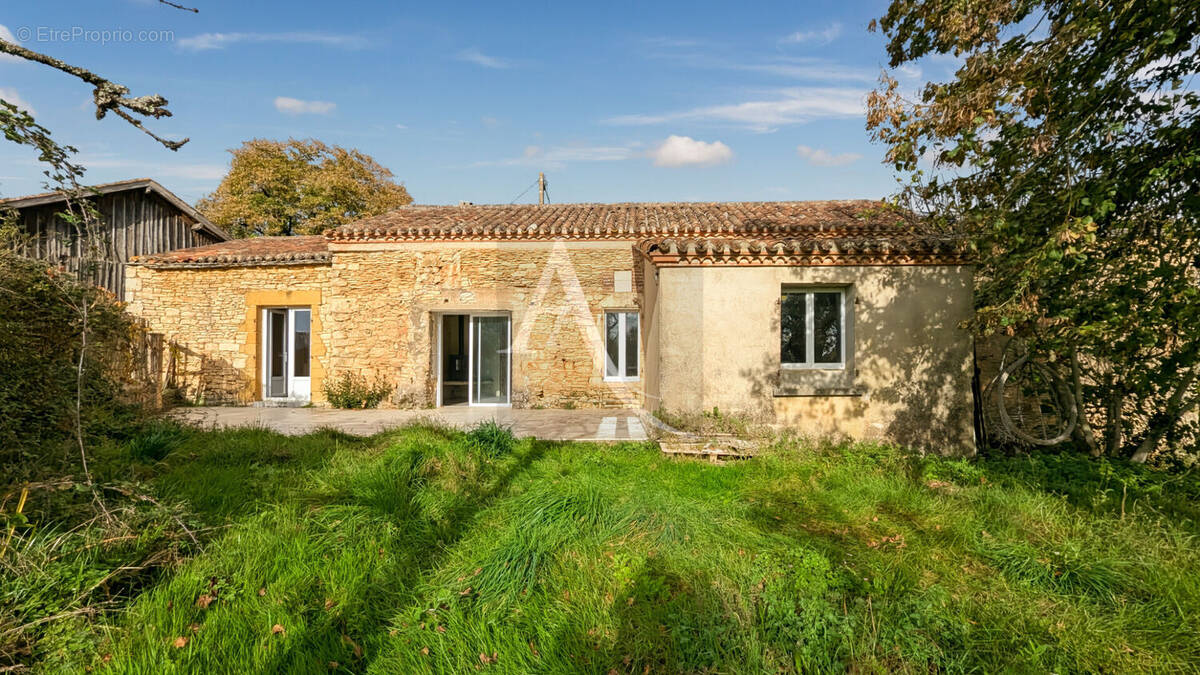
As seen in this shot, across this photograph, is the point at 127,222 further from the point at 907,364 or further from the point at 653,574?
the point at 907,364

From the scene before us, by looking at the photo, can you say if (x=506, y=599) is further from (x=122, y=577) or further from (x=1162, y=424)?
(x=1162, y=424)

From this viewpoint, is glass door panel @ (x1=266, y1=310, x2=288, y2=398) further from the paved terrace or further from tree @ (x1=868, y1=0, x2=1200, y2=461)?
tree @ (x1=868, y1=0, x2=1200, y2=461)

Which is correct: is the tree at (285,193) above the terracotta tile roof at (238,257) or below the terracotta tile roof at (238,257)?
above

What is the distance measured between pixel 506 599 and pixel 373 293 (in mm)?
9117

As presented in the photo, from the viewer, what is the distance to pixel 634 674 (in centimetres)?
257

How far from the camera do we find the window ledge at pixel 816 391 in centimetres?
675

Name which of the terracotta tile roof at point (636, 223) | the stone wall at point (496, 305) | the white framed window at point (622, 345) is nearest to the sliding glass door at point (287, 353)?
the stone wall at point (496, 305)

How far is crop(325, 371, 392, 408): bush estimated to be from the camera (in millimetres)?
10539

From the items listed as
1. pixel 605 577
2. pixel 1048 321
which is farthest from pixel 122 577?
pixel 1048 321

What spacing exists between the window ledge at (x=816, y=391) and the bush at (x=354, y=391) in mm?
8071

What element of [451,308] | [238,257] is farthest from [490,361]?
[238,257]

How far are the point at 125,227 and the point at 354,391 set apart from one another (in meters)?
7.55

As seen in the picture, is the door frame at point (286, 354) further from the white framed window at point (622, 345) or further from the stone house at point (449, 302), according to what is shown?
the white framed window at point (622, 345)

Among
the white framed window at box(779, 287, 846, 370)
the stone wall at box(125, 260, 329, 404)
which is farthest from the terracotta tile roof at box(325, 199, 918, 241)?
the white framed window at box(779, 287, 846, 370)
